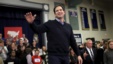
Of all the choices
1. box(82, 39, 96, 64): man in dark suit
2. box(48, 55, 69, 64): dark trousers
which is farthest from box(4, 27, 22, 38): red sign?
box(48, 55, 69, 64): dark trousers

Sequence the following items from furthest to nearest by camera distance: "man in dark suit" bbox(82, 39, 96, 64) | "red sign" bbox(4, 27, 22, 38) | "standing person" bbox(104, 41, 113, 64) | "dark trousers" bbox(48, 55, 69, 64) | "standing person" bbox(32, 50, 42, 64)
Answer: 1. "red sign" bbox(4, 27, 22, 38)
2. "man in dark suit" bbox(82, 39, 96, 64)
3. "standing person" bbox(32, 50, 42, 64)
4. "standing person" bbox(104, 41, 113, 64)
5. "dark trousers" bbox(48, 55, 69, 64)

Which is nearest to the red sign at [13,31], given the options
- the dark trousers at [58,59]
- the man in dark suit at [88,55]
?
the man in dark suit at [88,55]

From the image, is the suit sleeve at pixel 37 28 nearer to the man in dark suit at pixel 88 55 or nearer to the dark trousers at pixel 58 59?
the dark trousers at pixel 58 59

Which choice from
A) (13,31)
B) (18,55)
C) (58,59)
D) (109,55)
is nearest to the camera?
(58,59)

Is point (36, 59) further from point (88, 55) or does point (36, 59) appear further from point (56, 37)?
point (56, 37)

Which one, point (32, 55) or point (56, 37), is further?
point (32, 55)

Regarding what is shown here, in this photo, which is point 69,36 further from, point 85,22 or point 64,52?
point 85,22

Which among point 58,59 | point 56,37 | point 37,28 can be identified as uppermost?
point 37,28

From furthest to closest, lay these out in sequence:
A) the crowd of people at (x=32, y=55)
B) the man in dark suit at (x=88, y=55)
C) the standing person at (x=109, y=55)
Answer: the man in dark suit at (x=88, y=55)
the crowd of people at (x=32, y=55)
the standing person at (x=109, y=55)

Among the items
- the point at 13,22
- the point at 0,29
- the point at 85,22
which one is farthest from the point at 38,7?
the point at 85,22

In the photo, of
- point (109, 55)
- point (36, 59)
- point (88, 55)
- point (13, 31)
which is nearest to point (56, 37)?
point (109, 55)

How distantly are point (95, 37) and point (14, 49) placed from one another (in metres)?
6.39

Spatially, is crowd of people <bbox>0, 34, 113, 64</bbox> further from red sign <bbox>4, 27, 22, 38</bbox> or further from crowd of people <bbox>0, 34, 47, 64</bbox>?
red sign <bbox>4, 27, 22, 38</bbox>

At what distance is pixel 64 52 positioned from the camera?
7.99 ft
